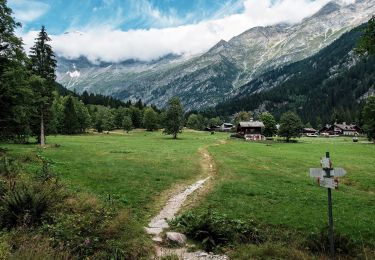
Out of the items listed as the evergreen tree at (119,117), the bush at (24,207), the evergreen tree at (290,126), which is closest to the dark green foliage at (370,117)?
the evergreen tree at (290,126)

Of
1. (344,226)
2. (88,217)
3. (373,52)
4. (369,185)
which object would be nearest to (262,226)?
(344,226)

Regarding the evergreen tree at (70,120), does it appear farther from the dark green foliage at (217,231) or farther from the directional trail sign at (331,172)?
the directional trail sign at (331,172)

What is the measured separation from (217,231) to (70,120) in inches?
4833

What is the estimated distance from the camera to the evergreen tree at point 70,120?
130000mm

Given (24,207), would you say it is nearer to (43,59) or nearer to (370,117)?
(43,59)

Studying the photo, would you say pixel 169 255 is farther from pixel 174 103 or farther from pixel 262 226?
pixel 174 103

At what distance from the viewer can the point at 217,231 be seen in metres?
16.8

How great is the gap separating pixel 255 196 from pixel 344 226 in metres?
7.40

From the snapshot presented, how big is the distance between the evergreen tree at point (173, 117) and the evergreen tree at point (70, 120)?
36527 mm

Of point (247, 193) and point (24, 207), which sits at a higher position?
point (24, 207)

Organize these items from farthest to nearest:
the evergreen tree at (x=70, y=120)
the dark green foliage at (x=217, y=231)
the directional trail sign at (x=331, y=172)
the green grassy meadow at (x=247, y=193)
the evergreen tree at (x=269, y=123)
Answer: the evergreen tree at (x=269, y=123) → the evergreen tree at (x=70, y=120) → the green grassy meadow at (x=247, y=193) → the dark green foliage at (x=217, y=231) → the directional trail sign at (x=331, y=172)

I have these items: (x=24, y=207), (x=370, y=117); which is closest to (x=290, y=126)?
(x=370, y=117)

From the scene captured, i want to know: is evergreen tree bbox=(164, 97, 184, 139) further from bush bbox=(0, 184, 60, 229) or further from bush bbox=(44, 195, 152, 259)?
bush bbox=(0, 184, 60, 229)

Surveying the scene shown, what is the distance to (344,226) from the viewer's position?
19.1m
